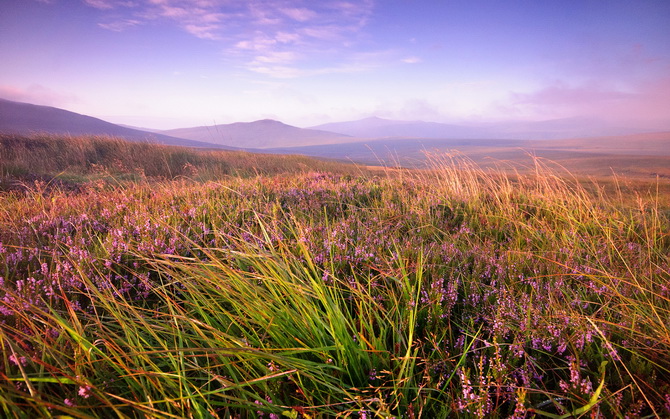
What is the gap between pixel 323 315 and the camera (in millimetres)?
1760

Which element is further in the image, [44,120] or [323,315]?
[44,120]

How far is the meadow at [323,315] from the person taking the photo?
135 centimetres

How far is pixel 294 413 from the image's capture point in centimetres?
121

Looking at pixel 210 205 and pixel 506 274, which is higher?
pixel 210 205

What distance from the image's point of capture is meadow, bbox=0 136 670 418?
1.35 m

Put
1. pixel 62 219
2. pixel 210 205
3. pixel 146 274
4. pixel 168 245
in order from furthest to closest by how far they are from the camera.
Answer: pixel 210 205
pixel 62 219
pixel 168 245
pixel 146 274

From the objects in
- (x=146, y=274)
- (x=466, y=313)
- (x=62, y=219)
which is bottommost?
(x=466, y=313)

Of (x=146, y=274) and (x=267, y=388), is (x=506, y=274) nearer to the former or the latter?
(x=267, y=388)

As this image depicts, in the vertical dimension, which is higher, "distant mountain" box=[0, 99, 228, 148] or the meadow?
"distant mountain" box=[0, 99, 228, 148]

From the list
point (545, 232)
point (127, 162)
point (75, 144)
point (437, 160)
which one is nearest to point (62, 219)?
point (545, 232)

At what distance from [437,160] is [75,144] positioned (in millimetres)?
18387

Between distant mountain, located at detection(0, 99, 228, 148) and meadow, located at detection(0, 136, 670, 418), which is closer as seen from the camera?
meadow, located at detection(0, 136, 670, 418)

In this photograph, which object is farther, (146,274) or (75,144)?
(75,144)

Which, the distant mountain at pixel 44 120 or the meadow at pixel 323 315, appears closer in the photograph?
the meadow at pixel 323 315
